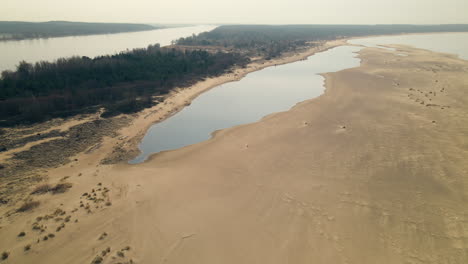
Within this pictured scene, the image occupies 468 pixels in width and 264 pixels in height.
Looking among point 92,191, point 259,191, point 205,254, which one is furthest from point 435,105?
point 92,191

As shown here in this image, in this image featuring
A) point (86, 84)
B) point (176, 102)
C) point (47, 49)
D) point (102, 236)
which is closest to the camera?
point (102, 236)

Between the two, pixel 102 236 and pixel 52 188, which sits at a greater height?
pixel 52 188

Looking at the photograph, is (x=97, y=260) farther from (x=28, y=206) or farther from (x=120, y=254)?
(x=28, y=206)

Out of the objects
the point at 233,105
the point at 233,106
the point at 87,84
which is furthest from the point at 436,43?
the point at 87,84

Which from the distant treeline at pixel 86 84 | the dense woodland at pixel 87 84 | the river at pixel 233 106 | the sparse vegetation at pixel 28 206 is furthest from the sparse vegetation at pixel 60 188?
the distant treeline at pixel 86 84

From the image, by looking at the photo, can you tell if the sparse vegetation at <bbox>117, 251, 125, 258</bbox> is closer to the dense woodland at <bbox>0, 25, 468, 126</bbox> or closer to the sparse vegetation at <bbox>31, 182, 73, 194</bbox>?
the sparse vegetation at <bbox>31, 182, 73, 194</bbox>

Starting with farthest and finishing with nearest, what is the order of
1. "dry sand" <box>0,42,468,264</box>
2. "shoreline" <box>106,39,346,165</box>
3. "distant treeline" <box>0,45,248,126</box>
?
"distant treeline" <box>0,45,248,126</box> < "shoreline" <box>106,39,346,165</box> < "dry sand" <box>0,42,468,264</box>

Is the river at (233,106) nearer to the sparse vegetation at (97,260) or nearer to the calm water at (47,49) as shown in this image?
the sparse vegetation at (97,260)

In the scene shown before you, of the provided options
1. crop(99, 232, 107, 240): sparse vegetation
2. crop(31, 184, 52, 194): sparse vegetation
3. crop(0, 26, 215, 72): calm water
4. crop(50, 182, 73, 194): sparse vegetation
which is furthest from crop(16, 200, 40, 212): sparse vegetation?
crop(0, 26, 215, 72): calm water

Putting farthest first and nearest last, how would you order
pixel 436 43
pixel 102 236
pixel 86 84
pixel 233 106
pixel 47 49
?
pixel 436 43 < pixel 47 49 < pixel 86 84 < pixel 233 106 < pixel 102 236
